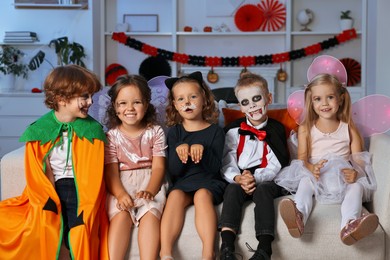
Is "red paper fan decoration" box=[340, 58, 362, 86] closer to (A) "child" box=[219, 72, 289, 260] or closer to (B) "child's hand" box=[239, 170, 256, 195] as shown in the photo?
(A) "child" box=[219, 72, 289, 260]

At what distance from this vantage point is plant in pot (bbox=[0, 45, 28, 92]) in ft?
20.2

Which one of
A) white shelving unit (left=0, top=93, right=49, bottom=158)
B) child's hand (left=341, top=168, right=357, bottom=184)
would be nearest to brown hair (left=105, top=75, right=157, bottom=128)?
child's hand (left=341, top=168, right=357, bottom=184)

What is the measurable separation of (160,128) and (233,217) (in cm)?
56

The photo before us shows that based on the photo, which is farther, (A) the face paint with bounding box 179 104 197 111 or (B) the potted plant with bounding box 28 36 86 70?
(B) the potted plant with bounding box 28 36 86 70

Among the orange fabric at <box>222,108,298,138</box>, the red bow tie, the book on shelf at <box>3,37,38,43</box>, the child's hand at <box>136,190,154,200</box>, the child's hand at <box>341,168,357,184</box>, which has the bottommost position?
the child's hand at <box>136,190,154,200</box>

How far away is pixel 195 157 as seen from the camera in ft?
8.38

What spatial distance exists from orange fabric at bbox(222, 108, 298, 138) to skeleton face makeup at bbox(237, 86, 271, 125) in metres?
0.23

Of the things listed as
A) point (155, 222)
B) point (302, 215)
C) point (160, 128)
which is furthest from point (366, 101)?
point (155, 222)

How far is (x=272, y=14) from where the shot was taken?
21.2 feet

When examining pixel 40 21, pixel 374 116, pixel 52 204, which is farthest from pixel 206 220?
pixel 40 21

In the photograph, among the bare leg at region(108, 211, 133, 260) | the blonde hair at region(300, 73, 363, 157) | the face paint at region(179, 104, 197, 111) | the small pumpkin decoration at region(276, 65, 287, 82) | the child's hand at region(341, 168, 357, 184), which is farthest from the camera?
the small pumpkin decoration at region(276, 65, 287, 82)

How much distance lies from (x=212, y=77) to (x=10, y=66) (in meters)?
2.00

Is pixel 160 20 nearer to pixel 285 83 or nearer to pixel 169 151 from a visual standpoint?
pixel 285 83

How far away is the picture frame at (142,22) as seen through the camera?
6.59 meters
